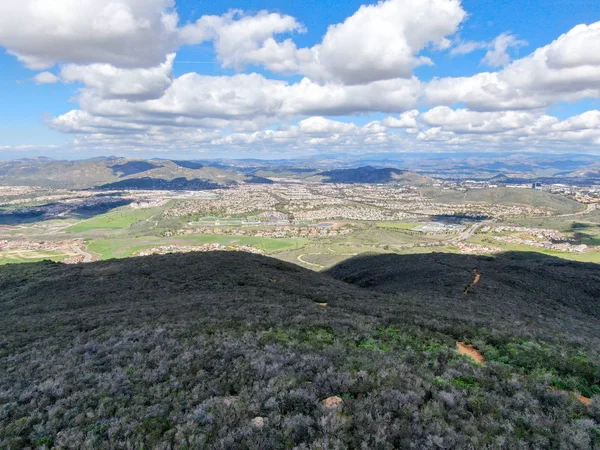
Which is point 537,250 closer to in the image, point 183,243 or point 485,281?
point 485,281

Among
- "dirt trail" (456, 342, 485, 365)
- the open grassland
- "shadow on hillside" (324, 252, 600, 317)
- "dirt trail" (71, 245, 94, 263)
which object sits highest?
"dirt trail" (456, 342, 485, 365)

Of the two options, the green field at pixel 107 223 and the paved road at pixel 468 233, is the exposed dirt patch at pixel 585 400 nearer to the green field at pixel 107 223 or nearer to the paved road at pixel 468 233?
the paved road at pixel 468 233

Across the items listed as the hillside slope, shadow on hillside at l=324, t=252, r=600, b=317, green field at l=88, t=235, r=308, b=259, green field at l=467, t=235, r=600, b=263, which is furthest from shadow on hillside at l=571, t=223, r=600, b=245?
the hillside slope

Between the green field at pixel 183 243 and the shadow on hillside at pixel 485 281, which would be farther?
the green field at pixel 183 243

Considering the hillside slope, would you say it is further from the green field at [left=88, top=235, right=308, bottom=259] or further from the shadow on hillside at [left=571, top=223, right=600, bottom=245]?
the shadow on hillside at [left=571, top=223, right=600, bottom=245]

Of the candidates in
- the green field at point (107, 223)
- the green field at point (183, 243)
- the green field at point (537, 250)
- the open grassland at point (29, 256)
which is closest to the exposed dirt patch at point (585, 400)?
the green field at point (183, 243)

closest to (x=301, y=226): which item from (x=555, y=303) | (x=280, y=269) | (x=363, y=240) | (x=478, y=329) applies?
(x=363, y=240)

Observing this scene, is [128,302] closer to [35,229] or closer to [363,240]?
[363,240]
